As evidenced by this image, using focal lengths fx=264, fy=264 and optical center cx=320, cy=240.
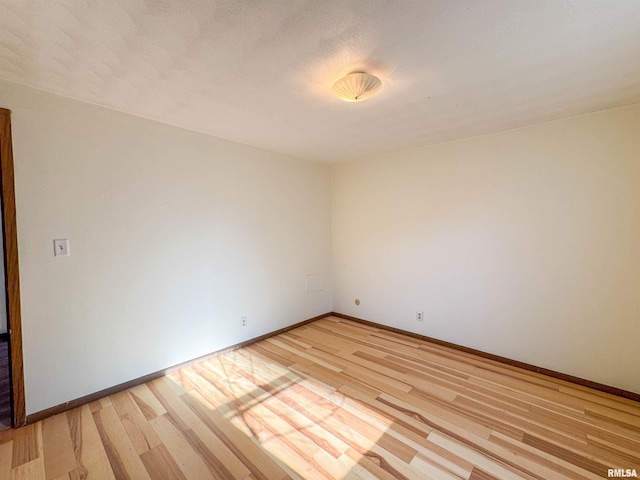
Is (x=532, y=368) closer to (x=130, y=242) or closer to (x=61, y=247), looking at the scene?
(x=130, y=242)

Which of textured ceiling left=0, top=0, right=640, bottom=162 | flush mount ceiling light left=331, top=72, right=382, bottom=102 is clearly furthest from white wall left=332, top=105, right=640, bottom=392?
flush mount ceiling light left=331, top=72, right=382, bottom=102

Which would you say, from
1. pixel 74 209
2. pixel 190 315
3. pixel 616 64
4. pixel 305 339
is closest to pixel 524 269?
pixel 616 64

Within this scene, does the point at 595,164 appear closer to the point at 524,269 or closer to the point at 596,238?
the point at 596,238

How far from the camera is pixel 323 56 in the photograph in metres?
1.45

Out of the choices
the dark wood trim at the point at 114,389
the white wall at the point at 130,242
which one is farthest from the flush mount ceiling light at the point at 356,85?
the dark wood trim at the point at 114,389

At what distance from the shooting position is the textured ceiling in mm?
1155

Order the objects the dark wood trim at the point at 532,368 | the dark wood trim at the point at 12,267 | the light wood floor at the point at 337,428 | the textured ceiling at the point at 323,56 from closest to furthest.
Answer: the textured ceiling at the point at 323,56, the light wood floor at the point at 337,428, the dark wood trim at the point at 12,267, the dark wood trim at the point at 532,368

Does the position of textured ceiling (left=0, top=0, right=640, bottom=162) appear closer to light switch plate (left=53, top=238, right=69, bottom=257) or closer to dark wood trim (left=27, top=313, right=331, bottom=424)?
light switch plate (left=53, top=238, right=69, bottom=257)

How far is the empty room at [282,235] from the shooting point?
1.37 metres

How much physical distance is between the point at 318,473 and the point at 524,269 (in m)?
2.49

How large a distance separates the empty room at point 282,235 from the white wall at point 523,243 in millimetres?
20

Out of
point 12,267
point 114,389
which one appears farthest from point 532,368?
point 12,267

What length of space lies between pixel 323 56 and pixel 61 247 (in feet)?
7.38

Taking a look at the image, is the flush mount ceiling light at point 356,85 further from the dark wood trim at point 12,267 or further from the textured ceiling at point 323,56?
the dark wood trim at point 12,267
